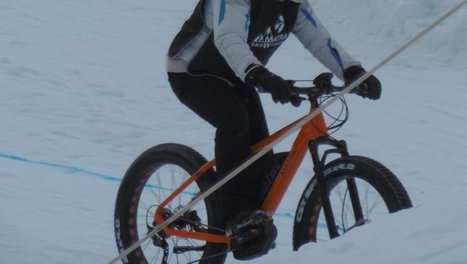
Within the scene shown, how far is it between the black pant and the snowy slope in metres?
0.38

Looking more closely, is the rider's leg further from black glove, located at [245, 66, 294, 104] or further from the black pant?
black glove, located at [245, 66, 294, 104]

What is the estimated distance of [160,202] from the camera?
5.89 meters

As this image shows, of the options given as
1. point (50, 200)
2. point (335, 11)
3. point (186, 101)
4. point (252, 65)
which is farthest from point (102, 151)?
point (335, 11)

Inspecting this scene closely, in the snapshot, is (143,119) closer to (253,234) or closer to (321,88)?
(253,234)

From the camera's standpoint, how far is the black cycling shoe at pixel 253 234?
16.7 feet

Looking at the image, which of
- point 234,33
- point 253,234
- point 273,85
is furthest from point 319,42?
point 253,234

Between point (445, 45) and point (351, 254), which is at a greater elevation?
point (445, 45)

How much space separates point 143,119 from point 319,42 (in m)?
5.47

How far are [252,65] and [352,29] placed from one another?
424 inches

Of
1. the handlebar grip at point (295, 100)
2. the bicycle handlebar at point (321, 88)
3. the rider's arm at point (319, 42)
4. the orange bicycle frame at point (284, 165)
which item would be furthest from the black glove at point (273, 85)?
the rider's arm at point (319, 42)

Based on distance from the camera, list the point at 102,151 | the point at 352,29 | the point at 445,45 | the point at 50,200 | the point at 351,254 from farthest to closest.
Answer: the point at 352,29, the point at 445,45, the point at 102,151, the point at 50,200, the point at 351,254

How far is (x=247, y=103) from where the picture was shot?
5312 millimetres

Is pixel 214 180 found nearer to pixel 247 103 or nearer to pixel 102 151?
pixel 247 103

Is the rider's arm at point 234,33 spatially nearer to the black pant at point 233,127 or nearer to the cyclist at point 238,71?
the cyclist at point 238,71
